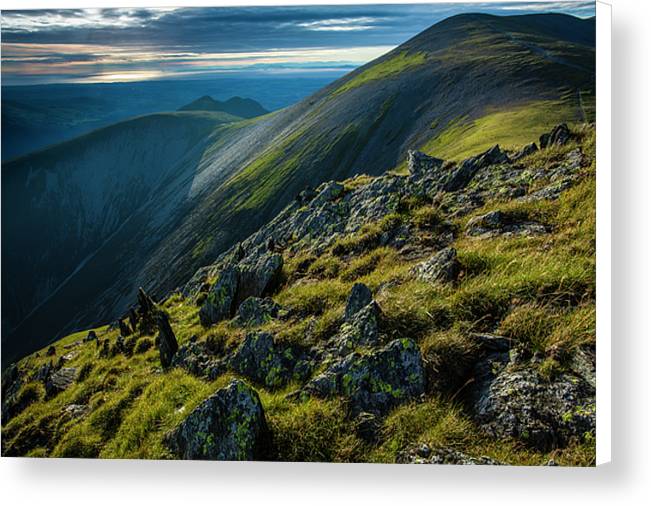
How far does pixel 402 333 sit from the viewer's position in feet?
26.6

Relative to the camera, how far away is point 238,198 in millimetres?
36688

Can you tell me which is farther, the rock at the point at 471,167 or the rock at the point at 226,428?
the rock at the point at 471,167

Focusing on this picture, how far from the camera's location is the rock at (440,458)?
7.61 metres

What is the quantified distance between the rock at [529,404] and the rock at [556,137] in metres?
4.98

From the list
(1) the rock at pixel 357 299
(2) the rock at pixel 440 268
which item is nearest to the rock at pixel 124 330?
(1) the rock at pixel 357 299

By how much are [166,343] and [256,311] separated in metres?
2.14

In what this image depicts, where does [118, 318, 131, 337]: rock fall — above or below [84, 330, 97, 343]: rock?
above

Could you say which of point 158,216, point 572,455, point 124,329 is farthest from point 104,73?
point 158,216

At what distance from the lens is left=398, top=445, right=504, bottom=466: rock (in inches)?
299

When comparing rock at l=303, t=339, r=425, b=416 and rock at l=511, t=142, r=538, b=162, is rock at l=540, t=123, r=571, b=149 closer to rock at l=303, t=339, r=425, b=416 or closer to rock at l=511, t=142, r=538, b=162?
rock at l=511, t=142, r=538, b=162

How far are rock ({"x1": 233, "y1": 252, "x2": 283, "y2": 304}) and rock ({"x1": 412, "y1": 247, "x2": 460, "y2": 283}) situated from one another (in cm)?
294

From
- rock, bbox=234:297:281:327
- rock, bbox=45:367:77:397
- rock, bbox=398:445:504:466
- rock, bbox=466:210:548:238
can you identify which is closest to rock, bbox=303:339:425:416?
rock, bbox=398:445:504:466

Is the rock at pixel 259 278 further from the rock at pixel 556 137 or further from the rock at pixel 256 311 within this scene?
the rock at pixel 556 137

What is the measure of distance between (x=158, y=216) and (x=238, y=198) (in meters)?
8.18
